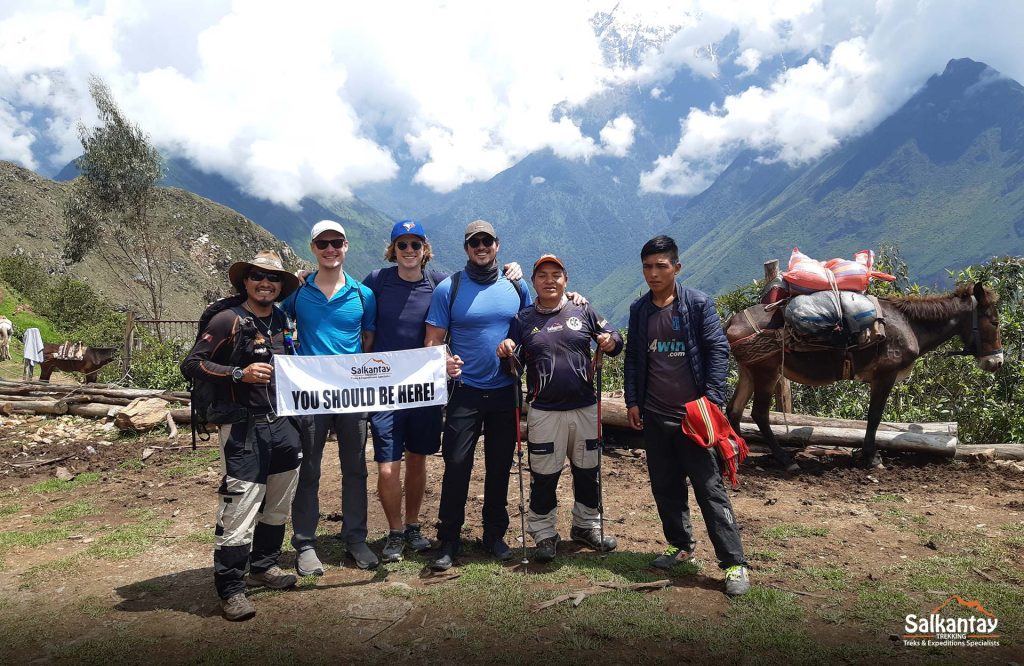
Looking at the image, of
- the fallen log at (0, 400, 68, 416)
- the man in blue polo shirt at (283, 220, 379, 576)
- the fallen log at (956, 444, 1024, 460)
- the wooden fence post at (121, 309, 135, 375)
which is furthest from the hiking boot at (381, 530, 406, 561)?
the wooden fence post at (121, 309, 135, 375)

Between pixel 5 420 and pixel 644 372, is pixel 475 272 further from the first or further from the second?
pixel 5 420

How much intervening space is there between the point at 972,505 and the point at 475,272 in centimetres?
517

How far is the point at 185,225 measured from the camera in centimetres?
7894

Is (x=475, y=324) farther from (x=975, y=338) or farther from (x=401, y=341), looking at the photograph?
(x=975, y=338)

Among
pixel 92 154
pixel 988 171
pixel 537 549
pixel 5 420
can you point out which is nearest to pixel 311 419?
pixel 537 549

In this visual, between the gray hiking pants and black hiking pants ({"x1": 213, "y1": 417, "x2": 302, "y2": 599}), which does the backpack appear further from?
the gray hiking pants

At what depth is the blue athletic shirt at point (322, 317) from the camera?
4418 millimetres

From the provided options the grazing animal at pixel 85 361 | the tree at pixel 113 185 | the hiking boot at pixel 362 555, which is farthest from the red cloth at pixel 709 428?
the tree at pixel 113 185

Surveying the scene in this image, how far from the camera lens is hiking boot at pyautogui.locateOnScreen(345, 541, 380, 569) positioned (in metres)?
4.50

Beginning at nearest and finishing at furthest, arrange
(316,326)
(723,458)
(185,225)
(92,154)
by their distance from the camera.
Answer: (723,458) < (316,326) < (92,154) < (185,225)

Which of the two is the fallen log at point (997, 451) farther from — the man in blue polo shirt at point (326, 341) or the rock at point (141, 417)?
the rock at point (141, 417)

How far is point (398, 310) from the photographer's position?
4680 mm

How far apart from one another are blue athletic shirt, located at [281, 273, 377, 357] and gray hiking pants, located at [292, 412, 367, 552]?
1.68ft

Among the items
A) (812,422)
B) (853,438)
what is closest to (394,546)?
(853,438)
